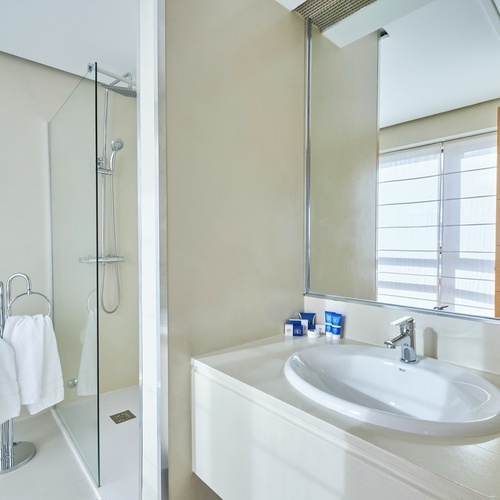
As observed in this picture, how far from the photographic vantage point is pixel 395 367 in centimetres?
107

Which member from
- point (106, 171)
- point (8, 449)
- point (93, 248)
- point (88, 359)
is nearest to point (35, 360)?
point (88, 359)

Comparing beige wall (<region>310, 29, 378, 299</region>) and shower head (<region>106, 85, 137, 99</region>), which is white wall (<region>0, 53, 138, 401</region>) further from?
beige wall (<region>310, 29, 378, 299</region>)

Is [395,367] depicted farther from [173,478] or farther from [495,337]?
[173,478]

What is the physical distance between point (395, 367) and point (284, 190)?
80 centimetres

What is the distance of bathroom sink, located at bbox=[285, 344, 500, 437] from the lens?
70 centimetres

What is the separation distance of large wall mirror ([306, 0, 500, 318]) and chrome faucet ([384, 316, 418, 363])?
0.11 m

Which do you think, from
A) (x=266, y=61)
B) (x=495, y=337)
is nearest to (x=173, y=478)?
(x=495, y=337)

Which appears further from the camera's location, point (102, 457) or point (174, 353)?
point (102, 457)

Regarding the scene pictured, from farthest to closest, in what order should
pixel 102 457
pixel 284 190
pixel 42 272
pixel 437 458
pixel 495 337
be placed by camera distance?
pixel 42 272 → pixel 102 457 → pixel 284 190 → pixel 495 337 → pixel 437 458

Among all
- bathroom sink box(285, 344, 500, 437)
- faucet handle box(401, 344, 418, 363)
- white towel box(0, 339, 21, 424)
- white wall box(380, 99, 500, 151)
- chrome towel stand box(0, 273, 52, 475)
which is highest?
white wall box(380, 99, 500, 151)

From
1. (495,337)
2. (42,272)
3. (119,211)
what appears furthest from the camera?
(119,211)

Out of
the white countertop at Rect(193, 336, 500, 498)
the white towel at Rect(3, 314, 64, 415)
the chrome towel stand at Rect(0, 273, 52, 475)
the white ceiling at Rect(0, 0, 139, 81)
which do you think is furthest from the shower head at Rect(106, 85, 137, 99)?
the white countertop at Rect(193, 336, 500, 498)

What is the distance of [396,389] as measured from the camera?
3.46ft

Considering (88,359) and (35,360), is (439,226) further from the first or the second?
(35,360)
